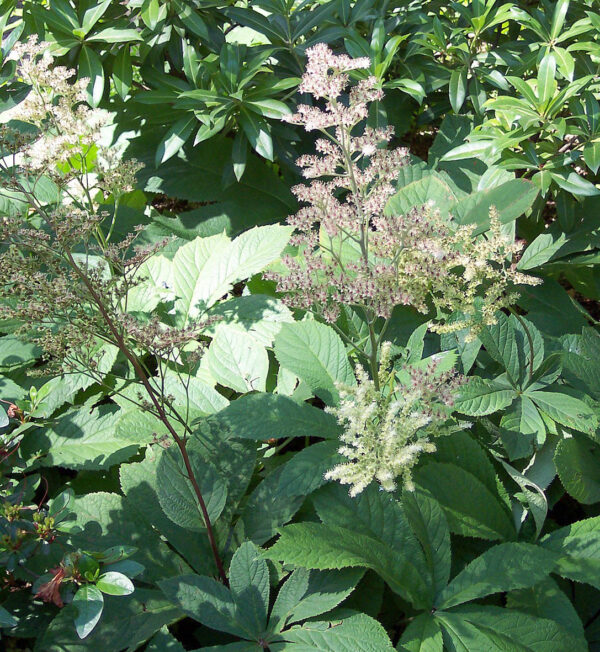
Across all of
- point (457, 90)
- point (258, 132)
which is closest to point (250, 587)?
point (258, 132)

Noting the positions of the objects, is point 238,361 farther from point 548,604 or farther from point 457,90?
point 457,90

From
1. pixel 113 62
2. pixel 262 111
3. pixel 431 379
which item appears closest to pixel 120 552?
pixel 431 379

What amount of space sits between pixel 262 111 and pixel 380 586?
5.10 ft

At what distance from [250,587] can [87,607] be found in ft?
1.08

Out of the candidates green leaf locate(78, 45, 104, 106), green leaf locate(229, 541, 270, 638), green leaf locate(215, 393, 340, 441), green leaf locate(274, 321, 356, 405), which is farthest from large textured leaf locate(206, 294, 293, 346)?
green leaf locate(78, 45, 104, 106)

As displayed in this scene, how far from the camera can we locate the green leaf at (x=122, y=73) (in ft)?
7.77

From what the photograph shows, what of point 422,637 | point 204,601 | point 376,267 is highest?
point 376,267

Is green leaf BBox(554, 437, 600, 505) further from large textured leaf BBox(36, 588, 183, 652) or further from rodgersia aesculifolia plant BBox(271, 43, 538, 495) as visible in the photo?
large textured leaf BBox(36, 588, 183, 652)

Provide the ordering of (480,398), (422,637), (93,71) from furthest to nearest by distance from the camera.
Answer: (93,71) < (480,398) < (422,637)

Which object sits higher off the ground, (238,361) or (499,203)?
(499,203)

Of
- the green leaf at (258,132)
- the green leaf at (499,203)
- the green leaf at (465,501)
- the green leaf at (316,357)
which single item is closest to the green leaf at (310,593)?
the green leaf at (465,501)

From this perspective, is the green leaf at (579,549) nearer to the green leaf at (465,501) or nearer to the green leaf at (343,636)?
the green leaf at (465,501)

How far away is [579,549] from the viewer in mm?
1412

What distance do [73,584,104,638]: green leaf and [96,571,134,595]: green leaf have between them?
13mm
